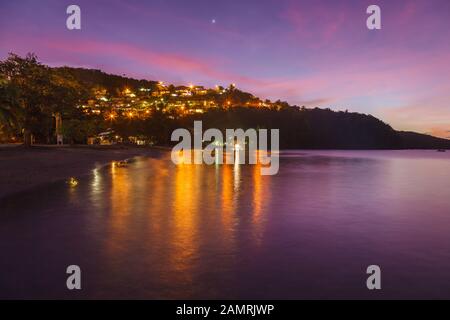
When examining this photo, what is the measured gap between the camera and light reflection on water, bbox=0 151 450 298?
8.56m

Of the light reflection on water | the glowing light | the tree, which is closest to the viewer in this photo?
the light reflection on water

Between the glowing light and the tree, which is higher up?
the tree

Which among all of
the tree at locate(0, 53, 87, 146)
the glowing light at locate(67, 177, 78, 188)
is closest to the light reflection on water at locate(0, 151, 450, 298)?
the glowing light at locate(67, 177, 78, 188)

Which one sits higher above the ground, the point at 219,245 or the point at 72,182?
the point at 72,182

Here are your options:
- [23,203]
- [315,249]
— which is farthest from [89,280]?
[23,203]

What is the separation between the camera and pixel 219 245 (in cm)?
1223

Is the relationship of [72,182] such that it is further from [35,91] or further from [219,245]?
[35,91]

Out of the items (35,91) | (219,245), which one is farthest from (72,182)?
(35,91)

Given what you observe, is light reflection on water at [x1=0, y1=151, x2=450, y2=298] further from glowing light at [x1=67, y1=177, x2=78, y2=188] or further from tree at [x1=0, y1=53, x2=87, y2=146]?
tree at [x1=0, y1=53, x2=87, y2=146]

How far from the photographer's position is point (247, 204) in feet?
69.1
